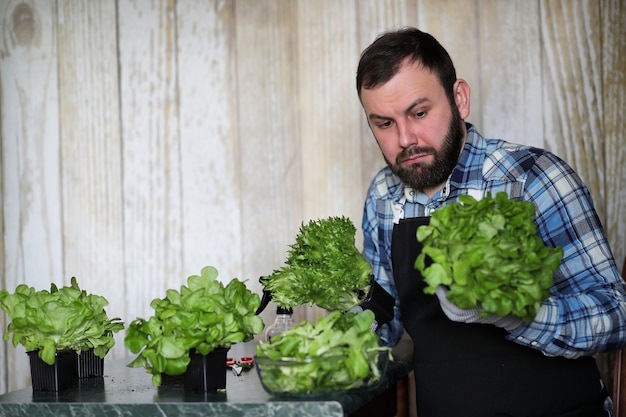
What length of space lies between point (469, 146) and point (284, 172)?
87 centimetres

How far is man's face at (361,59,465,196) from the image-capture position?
2107 mm

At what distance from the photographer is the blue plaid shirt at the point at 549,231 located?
171cm

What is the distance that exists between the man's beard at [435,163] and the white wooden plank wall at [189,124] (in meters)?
0.61

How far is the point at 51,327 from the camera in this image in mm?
1646

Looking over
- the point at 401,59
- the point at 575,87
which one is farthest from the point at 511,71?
the point at 401,59

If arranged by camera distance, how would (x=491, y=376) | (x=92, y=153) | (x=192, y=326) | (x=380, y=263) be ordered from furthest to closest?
A: (x=92, y=153) → (x=380, y=263) → (x=491, y=376) → (x=192, y=326)

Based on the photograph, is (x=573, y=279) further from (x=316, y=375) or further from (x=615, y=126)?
(x=615, y=126)

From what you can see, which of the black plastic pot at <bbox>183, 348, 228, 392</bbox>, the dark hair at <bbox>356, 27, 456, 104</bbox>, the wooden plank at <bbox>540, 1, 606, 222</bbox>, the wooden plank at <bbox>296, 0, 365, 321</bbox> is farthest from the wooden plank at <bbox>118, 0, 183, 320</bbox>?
the black plastic pot at <bbox>183, 348, 228, 392</bbox>

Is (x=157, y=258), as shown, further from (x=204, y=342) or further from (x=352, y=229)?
(x=204, y=342)

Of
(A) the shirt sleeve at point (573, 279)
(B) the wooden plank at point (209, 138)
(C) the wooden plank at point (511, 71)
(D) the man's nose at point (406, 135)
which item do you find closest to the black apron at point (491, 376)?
(A) the shirt sleeve at point (573, 279)

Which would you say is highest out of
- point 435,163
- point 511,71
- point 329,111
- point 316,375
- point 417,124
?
point 511,71

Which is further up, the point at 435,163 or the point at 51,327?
the point at 435,163

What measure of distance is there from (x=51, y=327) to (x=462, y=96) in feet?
4.04

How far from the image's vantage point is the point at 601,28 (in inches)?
105
